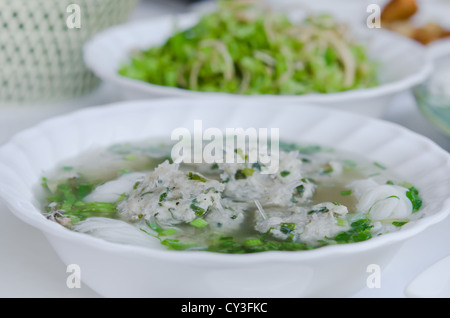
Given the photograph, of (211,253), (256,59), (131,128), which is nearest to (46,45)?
(131,128)

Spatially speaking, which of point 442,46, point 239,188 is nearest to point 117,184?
point 239,188

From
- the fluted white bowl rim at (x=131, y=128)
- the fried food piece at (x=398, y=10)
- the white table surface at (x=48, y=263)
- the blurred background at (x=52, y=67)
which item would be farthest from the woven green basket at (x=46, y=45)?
the fried food piece at (x=398, y=10)

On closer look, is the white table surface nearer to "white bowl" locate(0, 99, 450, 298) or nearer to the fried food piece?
"white bowl" locate(0, 99, 450, 298)

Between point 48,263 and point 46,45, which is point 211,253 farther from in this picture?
point 46,45

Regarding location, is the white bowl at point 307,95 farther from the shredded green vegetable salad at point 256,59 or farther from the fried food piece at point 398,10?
A: the fried food piece at point 398,10

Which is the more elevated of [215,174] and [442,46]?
[442,46]

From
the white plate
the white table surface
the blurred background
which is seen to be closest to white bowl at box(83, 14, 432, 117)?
the blurred background
